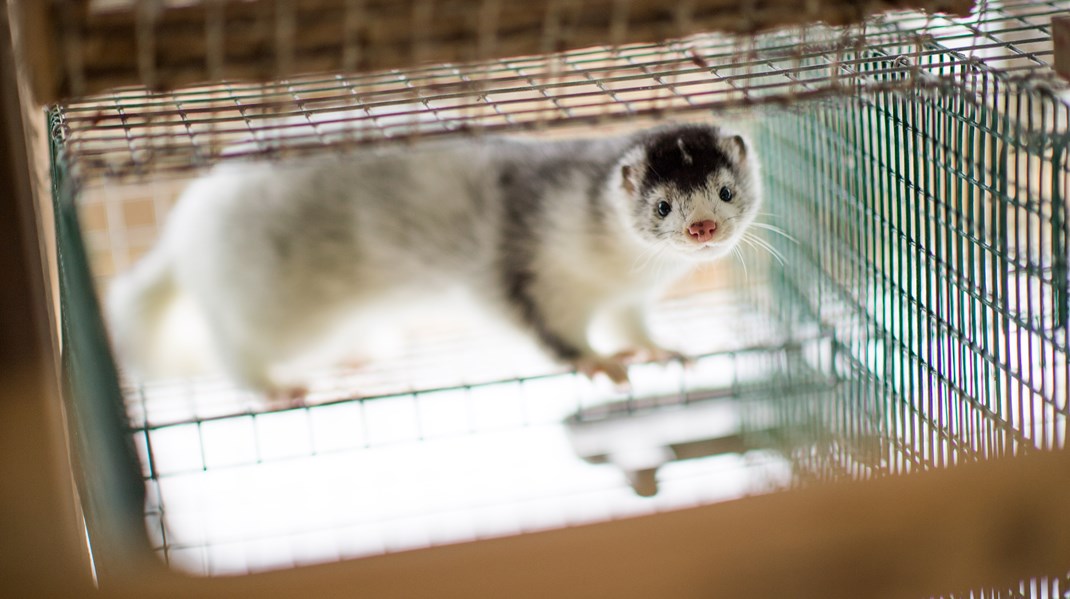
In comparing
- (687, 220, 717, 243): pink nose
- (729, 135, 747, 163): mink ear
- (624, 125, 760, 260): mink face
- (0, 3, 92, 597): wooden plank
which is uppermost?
(729, 135, 747, 163): mink ear

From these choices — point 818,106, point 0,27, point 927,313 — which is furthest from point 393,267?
point 0,27

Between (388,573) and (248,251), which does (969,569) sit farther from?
(248,251)

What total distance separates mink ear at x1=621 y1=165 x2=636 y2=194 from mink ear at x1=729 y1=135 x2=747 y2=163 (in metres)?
0.16

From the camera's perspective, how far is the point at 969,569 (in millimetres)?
398

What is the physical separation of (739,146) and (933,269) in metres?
0.39

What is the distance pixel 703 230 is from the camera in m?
1.39

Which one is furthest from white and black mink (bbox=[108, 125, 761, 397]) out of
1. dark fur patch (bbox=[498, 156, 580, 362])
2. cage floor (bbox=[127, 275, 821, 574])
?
cage floor (bbox=[127, 275, 821, 574])

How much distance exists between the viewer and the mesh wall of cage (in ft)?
1.28

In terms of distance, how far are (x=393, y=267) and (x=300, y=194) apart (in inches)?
8.0

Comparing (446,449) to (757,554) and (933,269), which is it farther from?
(757,554)

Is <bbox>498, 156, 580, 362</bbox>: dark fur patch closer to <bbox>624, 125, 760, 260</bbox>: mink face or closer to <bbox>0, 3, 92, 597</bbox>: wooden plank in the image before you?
<bbox>624, 125, 760, 260</bbox>: mink face

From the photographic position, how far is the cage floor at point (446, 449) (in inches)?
58.9

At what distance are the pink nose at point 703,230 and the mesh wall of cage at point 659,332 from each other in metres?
0.16

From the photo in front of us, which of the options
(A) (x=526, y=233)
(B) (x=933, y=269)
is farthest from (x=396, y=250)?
(B) (x=933, y=269)
